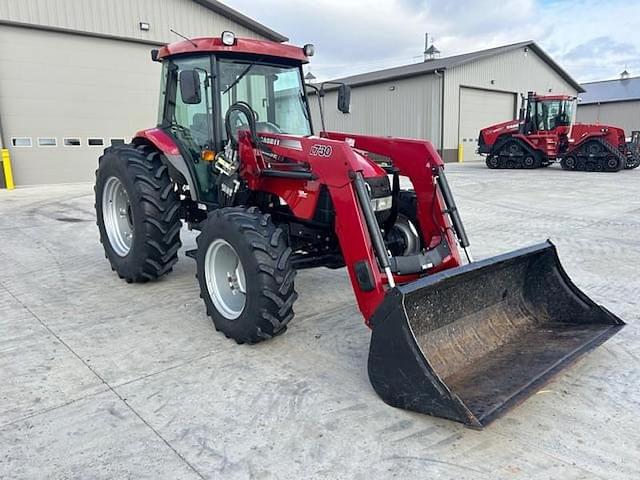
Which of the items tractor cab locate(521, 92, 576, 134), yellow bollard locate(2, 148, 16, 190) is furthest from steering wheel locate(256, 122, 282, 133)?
tractor cab locate(521, 92, 576, 134)

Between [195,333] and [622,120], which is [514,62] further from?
[195,333]

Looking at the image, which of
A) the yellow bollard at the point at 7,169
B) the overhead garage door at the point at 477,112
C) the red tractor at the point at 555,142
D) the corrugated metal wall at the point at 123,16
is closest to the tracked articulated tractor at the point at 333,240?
the yellow bollard at the point at 7,169

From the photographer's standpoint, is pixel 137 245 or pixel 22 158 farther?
pixel 22 158

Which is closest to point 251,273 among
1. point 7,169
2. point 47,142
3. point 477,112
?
point 7,169

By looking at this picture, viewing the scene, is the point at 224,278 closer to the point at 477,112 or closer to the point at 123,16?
the point at 123,16

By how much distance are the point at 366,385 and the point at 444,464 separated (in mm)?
779

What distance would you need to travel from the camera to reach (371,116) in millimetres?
26812

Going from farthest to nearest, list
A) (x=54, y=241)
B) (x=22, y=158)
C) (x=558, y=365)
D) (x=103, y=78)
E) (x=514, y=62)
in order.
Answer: (x=514, y=62)
(x=103, y=78)
(x=22, y=158)
(x=54, y=241)
(x=558, y=365)

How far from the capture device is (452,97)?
23.6m

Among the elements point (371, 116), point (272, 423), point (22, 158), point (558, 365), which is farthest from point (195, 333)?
point (371, 116)

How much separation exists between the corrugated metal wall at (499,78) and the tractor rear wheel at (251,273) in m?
21.4

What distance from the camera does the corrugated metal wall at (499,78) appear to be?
2359 centimetres

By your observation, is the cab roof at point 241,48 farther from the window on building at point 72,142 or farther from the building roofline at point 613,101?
the building roofline at point 613,101

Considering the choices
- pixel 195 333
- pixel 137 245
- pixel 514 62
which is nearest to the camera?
pixel 195 333
